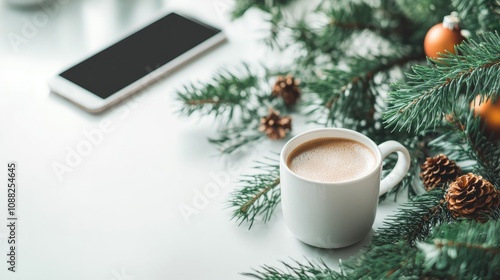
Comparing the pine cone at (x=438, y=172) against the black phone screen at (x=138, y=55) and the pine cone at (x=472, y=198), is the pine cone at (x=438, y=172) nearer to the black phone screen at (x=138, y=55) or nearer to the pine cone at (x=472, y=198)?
the pine cone at (x=472, y=198)

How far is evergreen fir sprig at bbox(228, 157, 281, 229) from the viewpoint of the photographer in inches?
29.5

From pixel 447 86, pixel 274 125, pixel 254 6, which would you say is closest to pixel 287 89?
pixel 274 125

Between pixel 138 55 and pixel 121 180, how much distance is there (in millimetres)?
262

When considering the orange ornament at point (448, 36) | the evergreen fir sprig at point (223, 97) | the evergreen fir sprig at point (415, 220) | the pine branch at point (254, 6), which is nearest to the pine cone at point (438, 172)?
the evergreen fir sprig at point (415, 220)

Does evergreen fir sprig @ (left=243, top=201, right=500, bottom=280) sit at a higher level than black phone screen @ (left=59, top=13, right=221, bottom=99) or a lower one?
lower

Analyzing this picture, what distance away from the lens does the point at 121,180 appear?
82 cm

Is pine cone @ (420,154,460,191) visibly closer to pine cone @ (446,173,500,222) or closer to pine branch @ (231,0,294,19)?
pine cone @ (446,173,500,222)

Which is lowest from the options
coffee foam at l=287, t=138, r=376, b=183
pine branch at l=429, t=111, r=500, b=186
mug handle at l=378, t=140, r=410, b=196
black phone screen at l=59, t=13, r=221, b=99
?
pine branch at l=429, t=111, r=500, b=186

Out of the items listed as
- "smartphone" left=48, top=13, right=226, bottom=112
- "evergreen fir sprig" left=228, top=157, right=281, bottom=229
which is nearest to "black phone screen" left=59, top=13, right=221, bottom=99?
"smartphone" left=48, top=13, right=226, bottom=112

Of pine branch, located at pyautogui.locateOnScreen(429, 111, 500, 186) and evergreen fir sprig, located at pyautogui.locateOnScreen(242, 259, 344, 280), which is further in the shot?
pine branch, located at pyautogui.locateOnScreen(429, 111, 500, 186)

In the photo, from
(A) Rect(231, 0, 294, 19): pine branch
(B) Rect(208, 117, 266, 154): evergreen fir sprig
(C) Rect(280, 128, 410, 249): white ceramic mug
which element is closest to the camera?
(C) Rect(280, 128, 410, 249): white ceramic mug

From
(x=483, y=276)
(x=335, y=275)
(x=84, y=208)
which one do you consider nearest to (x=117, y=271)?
(x=84, y=208)

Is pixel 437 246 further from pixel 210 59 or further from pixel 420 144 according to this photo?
pixel 210 59

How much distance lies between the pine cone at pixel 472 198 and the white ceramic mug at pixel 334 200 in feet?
0.20
